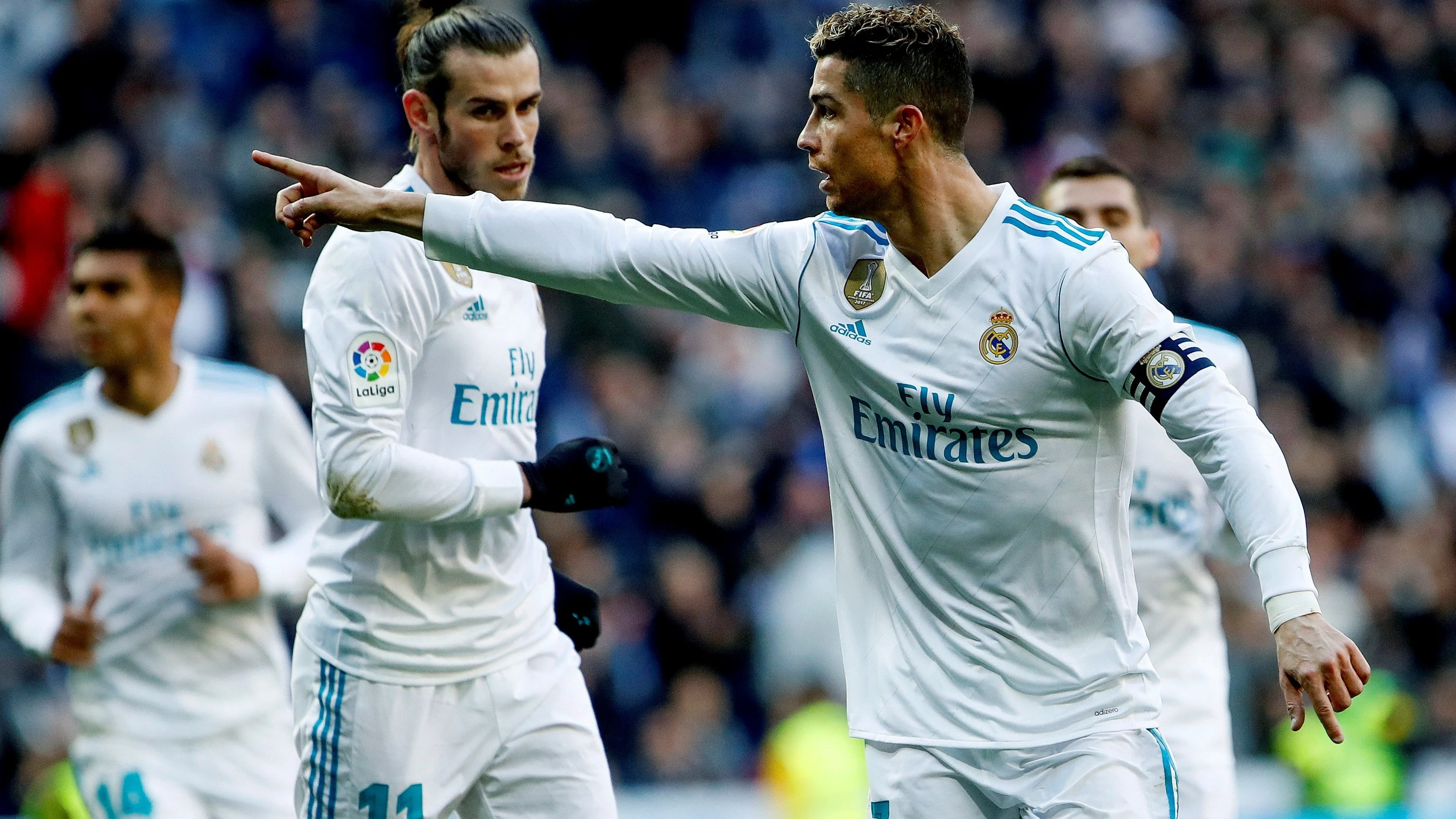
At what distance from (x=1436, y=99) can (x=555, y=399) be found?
8766 millimetres

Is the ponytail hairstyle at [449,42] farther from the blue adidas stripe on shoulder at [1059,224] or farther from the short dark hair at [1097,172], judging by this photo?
the short dark hair at [1097,172]

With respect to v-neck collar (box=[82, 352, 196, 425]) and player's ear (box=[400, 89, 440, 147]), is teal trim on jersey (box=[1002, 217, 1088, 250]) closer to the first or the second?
player's ear (box=[400, 89, 440, 147])

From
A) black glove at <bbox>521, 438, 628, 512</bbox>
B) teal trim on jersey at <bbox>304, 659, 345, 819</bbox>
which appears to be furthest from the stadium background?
black glove at <bbox>521, 438, 628, 512</bbox>

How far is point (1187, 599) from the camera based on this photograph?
582cm

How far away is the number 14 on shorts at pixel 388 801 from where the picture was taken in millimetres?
4652

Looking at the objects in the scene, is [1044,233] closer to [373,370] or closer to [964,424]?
[964,424]

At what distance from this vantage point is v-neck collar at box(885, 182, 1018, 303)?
4141 mm

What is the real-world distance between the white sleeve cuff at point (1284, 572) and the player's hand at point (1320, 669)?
0.07 metres

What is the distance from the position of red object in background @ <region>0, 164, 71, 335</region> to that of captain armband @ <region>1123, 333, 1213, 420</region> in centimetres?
920

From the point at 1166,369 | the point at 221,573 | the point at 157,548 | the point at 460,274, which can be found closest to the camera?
the point at 1166,369

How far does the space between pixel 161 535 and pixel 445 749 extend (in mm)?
1839

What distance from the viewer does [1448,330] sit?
14.2 meters

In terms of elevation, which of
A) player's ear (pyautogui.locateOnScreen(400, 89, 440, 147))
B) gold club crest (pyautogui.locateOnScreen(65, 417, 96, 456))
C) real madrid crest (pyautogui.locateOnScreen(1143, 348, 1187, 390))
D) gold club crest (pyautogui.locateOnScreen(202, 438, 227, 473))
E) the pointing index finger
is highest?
player's ear (pyautogui.locateOnScreen(400, 89, 440, 147))

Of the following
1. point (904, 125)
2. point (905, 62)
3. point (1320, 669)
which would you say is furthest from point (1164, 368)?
point (905, 62)
